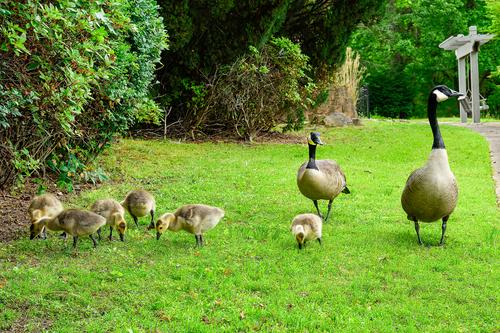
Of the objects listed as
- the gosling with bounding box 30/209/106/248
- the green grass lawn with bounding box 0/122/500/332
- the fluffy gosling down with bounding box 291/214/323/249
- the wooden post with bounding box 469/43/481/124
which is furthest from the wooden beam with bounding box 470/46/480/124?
the gosling with bounding box 30/209/106/248

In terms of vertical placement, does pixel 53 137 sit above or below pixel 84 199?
above

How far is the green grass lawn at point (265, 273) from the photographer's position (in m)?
5.61

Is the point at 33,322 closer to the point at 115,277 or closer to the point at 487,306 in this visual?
the point at 115,277

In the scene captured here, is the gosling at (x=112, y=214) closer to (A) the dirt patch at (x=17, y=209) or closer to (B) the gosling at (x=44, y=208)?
(B) the gosling at (x=44, y=208)

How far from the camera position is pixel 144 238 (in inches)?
313

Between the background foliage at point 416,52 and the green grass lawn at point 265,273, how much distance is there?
32569 millimetres

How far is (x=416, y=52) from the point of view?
42.6 m

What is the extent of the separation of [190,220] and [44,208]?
6.43 ft

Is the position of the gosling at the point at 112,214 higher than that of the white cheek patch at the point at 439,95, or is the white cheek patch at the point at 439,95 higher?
the white cheek patch at the point at 439,95

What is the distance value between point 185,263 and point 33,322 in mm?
1950

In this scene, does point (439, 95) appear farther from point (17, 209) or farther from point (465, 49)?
point (465, 49)

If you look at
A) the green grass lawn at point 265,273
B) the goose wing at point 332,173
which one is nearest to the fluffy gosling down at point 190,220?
the green grass lawn at point 265,273

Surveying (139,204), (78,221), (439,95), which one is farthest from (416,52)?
(78,221)

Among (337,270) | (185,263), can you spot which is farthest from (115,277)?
(337,270)
